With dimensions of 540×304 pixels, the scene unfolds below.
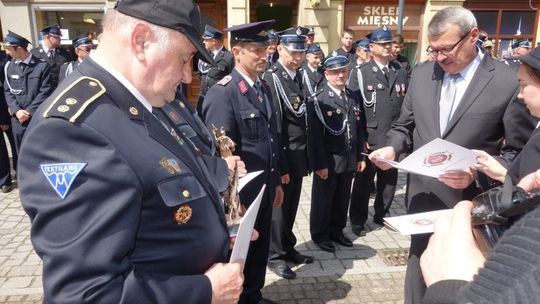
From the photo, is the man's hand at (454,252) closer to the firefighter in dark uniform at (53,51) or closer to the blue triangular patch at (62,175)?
the blue triangular patch at (62,175)

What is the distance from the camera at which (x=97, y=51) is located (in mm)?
1470

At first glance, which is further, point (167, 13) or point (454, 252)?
point (167, 13)

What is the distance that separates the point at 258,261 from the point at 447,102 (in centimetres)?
195

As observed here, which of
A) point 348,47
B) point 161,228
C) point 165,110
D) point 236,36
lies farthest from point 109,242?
point 348,47

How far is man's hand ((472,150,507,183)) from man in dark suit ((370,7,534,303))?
6.1 inches

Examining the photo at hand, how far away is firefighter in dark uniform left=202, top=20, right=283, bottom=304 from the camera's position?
3316 millimetres

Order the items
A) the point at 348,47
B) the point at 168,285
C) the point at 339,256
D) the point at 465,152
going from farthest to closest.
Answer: the point at 348,47
the point at 339,256
the point at 465,152
the point at 168,285

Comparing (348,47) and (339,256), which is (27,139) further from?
(348,47)

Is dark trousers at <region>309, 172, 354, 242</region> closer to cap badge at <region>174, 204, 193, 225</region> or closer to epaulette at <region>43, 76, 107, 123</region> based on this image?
cap badge at <region>174, 204, 193, 225</region>

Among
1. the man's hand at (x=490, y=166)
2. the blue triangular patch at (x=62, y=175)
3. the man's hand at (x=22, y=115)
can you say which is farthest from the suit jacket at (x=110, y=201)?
the man's hand at (x=22, y=115)

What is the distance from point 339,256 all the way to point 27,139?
370 centimetres

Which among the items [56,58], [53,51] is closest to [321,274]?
[56,58]

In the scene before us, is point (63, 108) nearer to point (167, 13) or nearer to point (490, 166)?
point (167, 13)

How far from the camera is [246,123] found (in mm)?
3375
